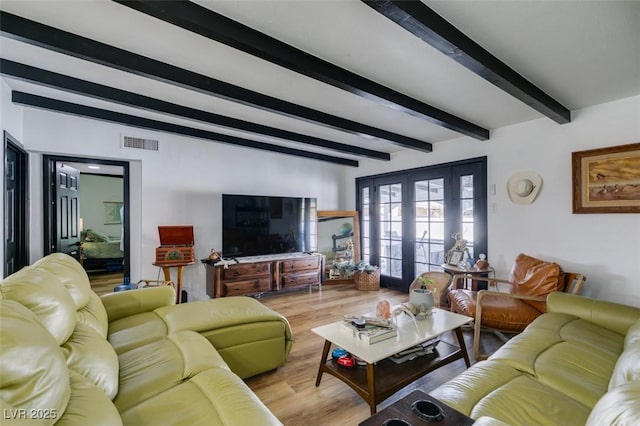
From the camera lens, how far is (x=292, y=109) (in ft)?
9.74

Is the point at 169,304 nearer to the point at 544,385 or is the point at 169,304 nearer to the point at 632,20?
the point at 544,385

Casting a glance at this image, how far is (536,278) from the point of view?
9.53 feet

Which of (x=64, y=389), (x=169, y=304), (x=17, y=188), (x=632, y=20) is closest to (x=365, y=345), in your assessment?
(x=64, y=389)

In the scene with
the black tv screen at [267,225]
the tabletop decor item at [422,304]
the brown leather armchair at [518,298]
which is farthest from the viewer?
the black tv screen at [267,225]

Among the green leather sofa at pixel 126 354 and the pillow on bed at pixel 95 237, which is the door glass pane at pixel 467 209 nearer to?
the green leather sofa at pixel 126 354

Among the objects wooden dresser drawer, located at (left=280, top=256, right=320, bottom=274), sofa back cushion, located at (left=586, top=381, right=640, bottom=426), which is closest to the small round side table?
wooden dresser drawer, located at (left=280, top=256, right=320, bottom=274)

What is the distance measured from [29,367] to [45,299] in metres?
0.65

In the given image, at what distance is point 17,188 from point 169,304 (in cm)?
238

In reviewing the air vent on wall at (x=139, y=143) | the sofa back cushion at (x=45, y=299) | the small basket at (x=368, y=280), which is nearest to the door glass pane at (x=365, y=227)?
the small basket at (x=368, y=280)

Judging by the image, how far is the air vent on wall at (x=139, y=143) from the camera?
3.86 meters

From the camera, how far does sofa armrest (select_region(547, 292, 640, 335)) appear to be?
6.70 feet

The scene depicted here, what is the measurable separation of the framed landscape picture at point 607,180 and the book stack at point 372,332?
2.60m

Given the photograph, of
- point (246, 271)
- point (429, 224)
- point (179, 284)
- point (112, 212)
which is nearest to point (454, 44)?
point (429, 224)

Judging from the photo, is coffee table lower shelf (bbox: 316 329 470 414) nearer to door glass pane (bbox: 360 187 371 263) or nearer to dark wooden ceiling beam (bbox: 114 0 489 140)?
dark wooden ceiling beam (bbox: 114 0 489 140)
